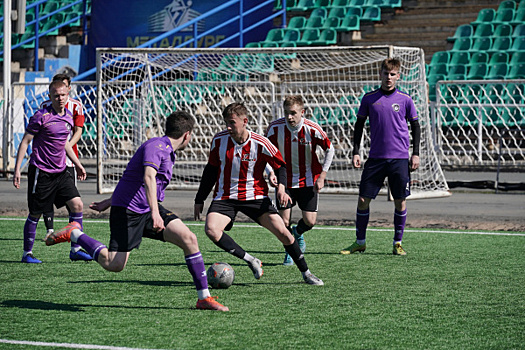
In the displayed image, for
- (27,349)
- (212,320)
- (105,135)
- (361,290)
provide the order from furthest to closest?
(105,135) → (361,290) → (212,320) → (27,349)

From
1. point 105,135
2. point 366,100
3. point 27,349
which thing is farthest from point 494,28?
point 27,349

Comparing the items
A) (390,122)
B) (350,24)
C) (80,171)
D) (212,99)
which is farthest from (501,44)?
(80,171)

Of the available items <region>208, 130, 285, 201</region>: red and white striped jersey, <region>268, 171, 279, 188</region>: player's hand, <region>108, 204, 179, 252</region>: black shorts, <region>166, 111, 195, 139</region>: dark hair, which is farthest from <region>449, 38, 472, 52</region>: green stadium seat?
<region>108, 204, 179, 252</region>: black shorts

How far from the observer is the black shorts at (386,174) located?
802 cm

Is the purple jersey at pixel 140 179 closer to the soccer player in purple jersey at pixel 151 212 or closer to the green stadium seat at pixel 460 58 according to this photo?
the soccer player in purple jersey at pixel 151 212

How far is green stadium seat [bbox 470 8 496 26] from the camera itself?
20.6m

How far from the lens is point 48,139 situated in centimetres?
770

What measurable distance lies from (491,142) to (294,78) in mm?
5373

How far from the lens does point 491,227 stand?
33.2 ft

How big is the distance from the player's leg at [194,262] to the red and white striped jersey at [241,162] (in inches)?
39.4

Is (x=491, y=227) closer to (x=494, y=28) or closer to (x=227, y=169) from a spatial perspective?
(x=227, y=169)

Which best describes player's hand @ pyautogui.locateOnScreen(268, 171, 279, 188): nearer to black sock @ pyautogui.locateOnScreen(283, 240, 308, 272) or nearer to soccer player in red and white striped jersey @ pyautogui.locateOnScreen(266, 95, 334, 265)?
black sock @ pyautogui.locateOnScreen(283, 240, 308, 272)

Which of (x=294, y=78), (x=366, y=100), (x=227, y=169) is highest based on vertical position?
(x=294, y=78)

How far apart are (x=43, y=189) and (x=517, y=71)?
14.1 metres
